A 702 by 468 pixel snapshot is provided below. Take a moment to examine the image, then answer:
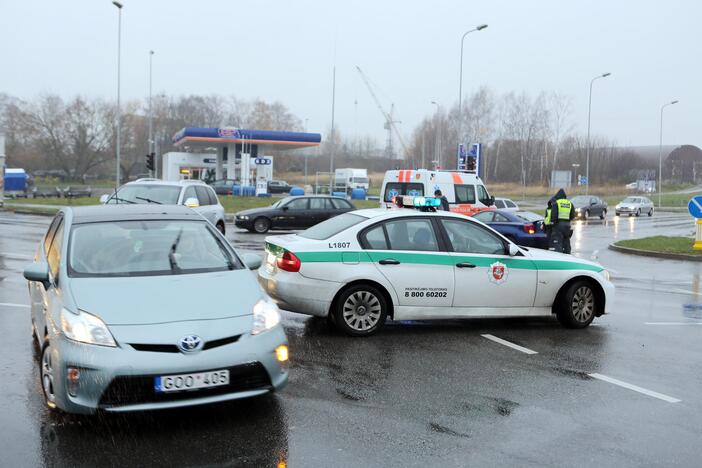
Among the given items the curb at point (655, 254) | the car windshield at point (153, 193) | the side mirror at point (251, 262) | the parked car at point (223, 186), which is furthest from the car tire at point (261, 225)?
the parked car at point (223, 186)

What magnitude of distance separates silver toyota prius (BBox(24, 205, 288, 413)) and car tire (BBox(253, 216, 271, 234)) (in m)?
18.1

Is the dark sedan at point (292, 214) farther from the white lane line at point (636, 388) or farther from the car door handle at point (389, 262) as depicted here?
the white lane line at point (636, 388)

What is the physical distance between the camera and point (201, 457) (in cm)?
437

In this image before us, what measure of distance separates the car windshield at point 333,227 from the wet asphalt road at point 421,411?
1.14m

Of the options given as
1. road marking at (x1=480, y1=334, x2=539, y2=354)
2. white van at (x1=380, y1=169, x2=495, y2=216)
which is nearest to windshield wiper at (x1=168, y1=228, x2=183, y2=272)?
road marking at (x1=480, y1=334, x2=539, y2=354)

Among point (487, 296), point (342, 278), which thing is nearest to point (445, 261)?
point (487, 296)

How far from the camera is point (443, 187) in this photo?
23.0 m

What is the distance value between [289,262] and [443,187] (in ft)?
51.8

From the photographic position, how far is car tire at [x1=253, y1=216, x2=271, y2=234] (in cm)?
2428

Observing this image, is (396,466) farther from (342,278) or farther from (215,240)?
(342,278)

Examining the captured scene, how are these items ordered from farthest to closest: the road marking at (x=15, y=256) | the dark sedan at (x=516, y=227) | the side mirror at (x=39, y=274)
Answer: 1. the dark sedan at (x=516, y=227)
2. the road marking at (x=15, y=256)
3. the side mirror at (x=39, y=274)

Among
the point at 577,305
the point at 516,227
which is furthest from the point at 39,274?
the point at 516,227

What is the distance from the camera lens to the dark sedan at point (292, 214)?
79.7 feet

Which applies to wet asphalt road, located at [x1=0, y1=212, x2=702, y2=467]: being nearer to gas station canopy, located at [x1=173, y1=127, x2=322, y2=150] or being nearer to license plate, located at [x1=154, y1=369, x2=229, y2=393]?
license plate, located at [x1=154, y1=369, x2=229, y2=393]
